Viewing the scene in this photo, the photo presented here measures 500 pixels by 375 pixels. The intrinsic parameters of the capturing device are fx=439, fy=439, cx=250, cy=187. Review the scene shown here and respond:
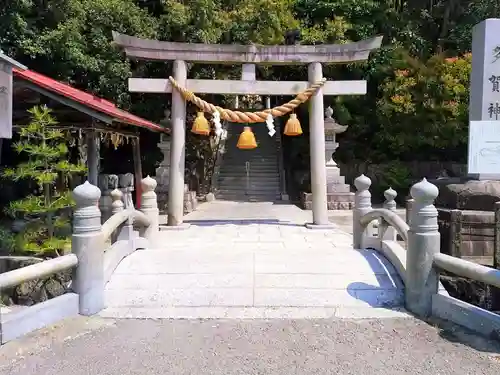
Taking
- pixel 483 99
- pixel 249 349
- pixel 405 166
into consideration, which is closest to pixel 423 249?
pixel 249 349

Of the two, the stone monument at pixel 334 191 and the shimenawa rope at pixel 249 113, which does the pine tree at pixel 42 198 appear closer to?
the shimenawa rope at pixel 249 113

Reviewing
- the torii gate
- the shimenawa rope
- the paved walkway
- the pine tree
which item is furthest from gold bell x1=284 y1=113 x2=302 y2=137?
the pine tree

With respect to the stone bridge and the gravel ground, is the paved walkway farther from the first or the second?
the gravel ground

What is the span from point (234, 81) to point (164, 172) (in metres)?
5.77

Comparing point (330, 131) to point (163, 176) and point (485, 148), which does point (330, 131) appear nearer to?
point (163, 176)

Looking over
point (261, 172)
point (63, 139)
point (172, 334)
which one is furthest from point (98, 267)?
point (261, 172)

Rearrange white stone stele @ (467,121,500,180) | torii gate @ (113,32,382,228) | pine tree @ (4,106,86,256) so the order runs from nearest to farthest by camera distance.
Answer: white stone stele @ (467,121,500,180)
pine tree @ (4,106,86,256)
torii gate @ (113,32,382,228)

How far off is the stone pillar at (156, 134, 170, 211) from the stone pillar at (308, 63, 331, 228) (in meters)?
5.47

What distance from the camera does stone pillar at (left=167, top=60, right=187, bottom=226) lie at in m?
9.65

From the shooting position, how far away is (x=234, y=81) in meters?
9.70

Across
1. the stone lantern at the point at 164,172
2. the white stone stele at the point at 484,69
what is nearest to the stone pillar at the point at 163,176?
the stone lantern at the point at 164,172

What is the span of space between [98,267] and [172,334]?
3.96 feet

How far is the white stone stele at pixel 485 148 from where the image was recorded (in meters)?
4.26

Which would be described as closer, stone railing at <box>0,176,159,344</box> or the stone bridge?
stone railing at <box>0,176,159,344</box>
